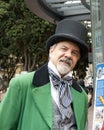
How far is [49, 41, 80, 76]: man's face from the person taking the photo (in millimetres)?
3057

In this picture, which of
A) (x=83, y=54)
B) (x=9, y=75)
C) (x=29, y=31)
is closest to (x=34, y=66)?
(x=29, y=31)

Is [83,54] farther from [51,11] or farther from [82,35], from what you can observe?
[51,11]

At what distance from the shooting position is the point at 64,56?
306 centimetres

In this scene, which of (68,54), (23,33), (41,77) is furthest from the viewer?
(23,33)

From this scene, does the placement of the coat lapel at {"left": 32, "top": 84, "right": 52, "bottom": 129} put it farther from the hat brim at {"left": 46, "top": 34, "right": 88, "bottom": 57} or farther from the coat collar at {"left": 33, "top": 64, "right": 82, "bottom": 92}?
the hat brim at {"left": 46, "top": 34, "right": 88, "bottom": 57}

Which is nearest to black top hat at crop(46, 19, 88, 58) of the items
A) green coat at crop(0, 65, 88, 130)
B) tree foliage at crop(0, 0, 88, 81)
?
green coat at crop(0, 65, 88, 130)

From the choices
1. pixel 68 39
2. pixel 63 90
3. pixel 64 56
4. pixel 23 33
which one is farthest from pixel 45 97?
pixel 23 33

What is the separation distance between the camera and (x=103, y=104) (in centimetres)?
288

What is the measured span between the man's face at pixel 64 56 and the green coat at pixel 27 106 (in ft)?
0.51

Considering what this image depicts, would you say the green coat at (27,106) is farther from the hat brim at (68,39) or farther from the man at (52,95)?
the hat brim at (68,39)

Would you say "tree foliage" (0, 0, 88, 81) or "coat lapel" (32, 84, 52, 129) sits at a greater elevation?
"coat lapel" (32, 84, 52, 129)

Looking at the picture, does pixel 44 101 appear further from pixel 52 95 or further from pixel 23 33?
pixel 23 33

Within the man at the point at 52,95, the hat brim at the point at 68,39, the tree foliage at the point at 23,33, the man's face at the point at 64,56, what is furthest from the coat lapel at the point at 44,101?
the tree foliage at the point at 23,33

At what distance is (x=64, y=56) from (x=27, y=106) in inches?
15.5
